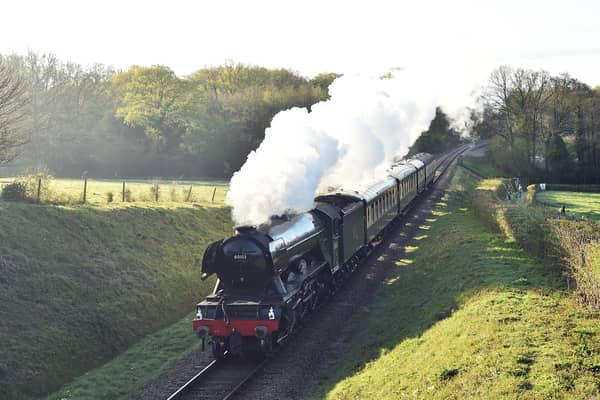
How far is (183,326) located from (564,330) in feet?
41.3

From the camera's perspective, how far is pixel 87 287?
19078 millimetres

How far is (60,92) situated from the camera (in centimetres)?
5625

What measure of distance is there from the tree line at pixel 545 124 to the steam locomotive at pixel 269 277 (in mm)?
50845

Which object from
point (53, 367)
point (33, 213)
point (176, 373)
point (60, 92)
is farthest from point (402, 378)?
point (60, 92)

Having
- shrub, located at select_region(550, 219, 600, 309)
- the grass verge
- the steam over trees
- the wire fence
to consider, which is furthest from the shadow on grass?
the steam over trees

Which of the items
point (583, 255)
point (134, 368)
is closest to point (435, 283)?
point (583, 255)

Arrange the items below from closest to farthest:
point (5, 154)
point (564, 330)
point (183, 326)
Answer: point (564, 330)
point (183, 326)
point (5, 154)

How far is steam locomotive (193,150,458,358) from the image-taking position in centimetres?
1453

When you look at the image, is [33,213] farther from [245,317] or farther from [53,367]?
[245,317]

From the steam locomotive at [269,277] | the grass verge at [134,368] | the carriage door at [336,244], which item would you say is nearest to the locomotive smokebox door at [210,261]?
the steam locomotive at [269,277]

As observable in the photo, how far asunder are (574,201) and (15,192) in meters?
47.5

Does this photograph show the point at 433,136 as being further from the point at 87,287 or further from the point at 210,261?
the point at 210,261

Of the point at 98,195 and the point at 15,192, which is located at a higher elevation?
the point at 15,192

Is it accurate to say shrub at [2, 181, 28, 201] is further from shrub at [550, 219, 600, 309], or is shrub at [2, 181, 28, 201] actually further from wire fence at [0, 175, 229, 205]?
shrub at [550, 219, 600, 309]
